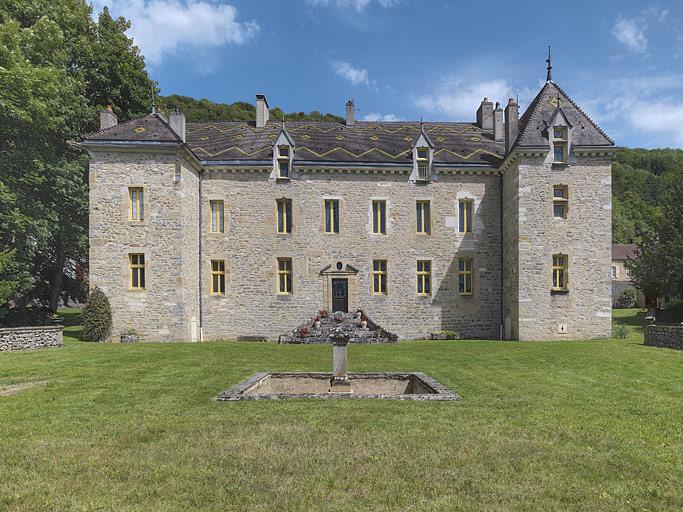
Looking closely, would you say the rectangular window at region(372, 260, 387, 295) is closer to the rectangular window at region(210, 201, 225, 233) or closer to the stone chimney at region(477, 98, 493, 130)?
the rectangular window at region(210, 201, 225, 233)

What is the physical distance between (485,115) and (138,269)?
21906mm

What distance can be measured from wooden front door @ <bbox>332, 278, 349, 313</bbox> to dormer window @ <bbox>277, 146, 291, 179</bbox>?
242 inches

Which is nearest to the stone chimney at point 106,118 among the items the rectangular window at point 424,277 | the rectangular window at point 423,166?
the rectangular window at point 423,166

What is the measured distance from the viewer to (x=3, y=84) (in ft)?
62.4

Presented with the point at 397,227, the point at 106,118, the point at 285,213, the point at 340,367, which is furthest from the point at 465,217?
the point at 106,118

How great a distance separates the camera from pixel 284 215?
22.1 metres

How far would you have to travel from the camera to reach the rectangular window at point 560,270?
66.3ft

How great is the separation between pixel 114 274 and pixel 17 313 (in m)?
8.32

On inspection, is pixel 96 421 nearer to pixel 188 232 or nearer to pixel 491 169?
pixel 188 232

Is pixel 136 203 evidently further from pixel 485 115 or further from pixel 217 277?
pixel 485 115

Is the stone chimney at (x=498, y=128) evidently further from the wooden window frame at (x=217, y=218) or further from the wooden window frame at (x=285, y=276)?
the wooden window frame at (x=217, y=218)

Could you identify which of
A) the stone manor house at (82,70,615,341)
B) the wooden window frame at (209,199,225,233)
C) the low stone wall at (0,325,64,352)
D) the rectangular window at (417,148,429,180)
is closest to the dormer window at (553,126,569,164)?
the stone manor house at (82,70,615,341)

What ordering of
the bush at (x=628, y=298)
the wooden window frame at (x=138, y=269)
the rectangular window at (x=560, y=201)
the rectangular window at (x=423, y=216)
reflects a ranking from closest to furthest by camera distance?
the wooden window frame at (x=138, y=269)
the rectangular window at (x=560, y=201)
the rectangular window at (x=423, y=216)
the bush at (x=628, y=298)

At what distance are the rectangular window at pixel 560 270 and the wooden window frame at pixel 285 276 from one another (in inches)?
509
